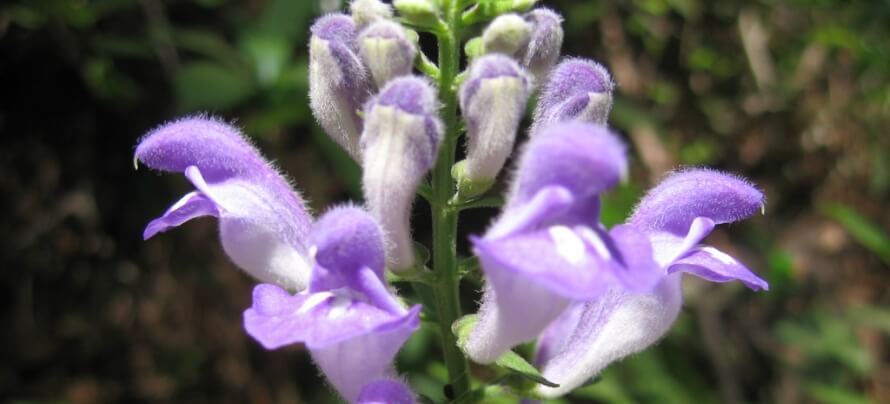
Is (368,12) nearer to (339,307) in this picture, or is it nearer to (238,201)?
(238,201)

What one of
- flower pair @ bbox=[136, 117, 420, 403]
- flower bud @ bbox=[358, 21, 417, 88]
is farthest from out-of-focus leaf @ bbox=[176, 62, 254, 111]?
flower bud @ bbox=[358, 21, 417, 88]

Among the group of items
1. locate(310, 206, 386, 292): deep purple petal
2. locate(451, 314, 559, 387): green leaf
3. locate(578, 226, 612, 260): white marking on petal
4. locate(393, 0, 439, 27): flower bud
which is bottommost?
locate(451, 314, 559, 387): green leaf

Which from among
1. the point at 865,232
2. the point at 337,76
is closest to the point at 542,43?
the point at 337,76

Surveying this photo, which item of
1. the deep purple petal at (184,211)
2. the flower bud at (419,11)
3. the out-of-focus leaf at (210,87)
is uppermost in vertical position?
the flower bud at (419,11)

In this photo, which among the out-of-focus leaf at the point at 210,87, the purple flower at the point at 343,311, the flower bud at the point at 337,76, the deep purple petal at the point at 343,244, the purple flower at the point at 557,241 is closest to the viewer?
the purple flower at the point at 557,241

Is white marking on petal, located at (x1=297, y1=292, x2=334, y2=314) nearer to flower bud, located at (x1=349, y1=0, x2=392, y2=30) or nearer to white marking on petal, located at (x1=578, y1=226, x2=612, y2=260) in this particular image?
white marking on petal, located at (x1=578, y1=226, x2=612, y2=260)

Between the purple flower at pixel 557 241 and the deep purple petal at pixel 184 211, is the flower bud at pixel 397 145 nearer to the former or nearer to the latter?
the purple flower at pixel 557 241

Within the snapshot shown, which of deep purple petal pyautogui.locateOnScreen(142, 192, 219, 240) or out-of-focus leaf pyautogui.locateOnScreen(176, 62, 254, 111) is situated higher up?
deep purple petal pyautogui.locateOnScreen(142, 192, 219, 240)

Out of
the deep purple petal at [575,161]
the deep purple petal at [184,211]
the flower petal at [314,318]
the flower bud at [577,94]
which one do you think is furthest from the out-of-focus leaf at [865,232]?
the deep purple petal at [184,211]
